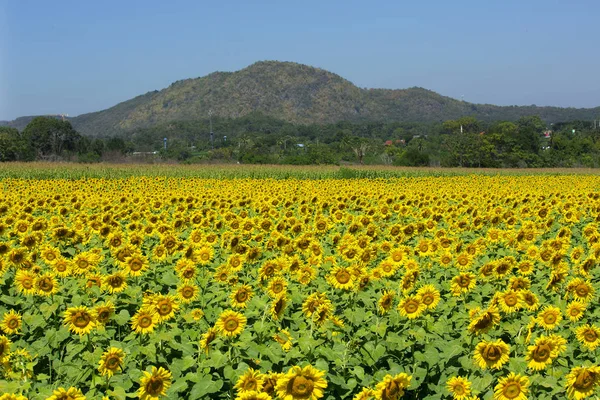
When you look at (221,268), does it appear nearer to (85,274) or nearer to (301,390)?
(85,274)

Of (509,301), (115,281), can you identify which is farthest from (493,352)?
(115,281)

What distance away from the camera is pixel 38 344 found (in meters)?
4.25

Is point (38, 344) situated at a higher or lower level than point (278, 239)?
lower

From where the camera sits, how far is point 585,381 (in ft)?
A: 9.14

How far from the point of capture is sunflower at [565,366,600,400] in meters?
2.77

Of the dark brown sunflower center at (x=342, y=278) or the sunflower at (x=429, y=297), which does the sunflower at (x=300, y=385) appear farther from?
the dark brown sunflower center at (x=342, y=278)

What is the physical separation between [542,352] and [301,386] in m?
1.54

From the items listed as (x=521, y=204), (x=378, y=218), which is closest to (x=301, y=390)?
(x=378, y=218)

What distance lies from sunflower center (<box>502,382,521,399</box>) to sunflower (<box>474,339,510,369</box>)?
40 cm

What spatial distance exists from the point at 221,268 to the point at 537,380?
2849 millimetres

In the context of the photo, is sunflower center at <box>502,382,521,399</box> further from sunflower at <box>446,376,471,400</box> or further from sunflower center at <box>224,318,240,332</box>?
sunflower center at <box>224,318,240,332</box>

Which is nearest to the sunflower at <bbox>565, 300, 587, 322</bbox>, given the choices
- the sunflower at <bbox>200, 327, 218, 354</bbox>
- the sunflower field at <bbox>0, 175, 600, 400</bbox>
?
the sunflower field at <bbox>0, 175, 600, 400</bbox>

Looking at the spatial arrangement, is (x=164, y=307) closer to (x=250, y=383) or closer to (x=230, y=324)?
(x=230, y=324)

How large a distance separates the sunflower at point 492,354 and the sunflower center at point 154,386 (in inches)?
67.6
